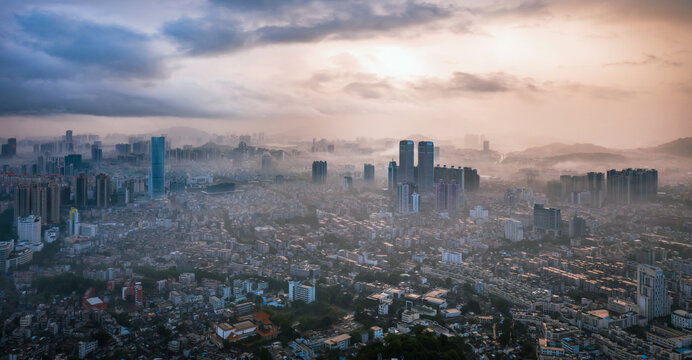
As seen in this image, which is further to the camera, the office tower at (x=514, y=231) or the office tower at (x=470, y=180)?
the office tower at (x=470, y=180)

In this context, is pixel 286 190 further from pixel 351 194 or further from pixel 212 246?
pixel 212 246

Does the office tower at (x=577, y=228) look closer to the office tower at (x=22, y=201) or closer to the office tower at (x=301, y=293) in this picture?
the office tower at (x=301, y=293)

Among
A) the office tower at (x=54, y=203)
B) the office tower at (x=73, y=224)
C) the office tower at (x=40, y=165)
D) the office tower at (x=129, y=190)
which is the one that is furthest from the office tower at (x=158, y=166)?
the office tower at (x=73, y=224)

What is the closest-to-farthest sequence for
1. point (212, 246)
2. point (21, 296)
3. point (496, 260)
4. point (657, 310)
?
point (657, 310) → point (21, 296) → point (496, 260) → point (212, 246)

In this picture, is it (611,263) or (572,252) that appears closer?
(611,263)

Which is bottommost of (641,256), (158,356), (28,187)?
(158,356)

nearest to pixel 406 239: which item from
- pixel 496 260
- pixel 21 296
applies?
pixel 496 260

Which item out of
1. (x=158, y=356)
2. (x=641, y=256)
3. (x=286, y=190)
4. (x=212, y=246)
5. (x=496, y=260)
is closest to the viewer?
(x=158, y=356)

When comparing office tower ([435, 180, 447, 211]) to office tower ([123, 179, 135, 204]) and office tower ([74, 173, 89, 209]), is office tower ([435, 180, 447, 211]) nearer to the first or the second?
office tower ([123, 179, 135, 204])
